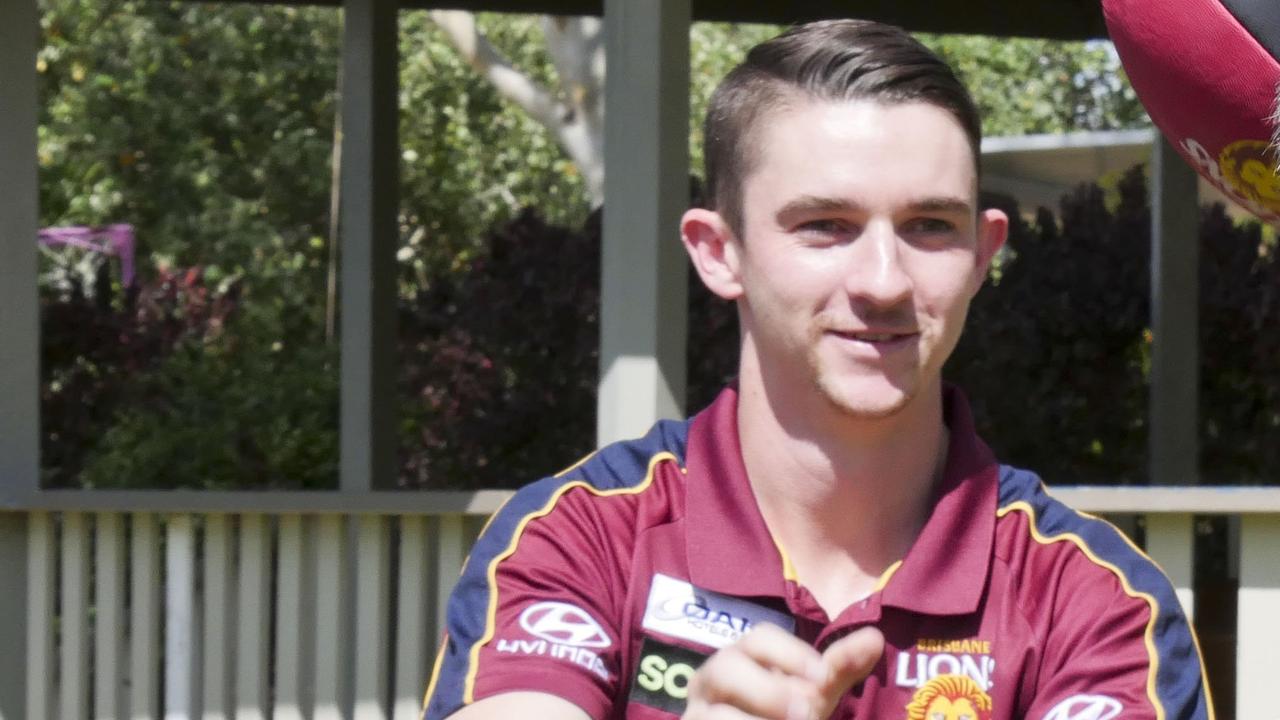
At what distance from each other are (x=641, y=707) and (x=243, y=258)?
42.0ft

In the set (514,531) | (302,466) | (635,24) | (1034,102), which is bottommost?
(302,466)

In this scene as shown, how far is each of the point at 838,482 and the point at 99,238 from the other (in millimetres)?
12733

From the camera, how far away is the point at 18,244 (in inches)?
219

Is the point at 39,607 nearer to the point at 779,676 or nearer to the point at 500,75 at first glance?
the point at 779,676

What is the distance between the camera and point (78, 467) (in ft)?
28.5

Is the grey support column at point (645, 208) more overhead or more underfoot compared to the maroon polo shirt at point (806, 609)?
more overhead

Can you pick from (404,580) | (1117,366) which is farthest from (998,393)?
(404,580)

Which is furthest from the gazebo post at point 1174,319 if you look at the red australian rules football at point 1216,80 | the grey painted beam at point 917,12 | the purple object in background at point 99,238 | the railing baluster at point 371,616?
the purple object in background at point 99,238

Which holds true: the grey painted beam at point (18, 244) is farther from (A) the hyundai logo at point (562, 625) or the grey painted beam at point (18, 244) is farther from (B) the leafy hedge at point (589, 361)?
(A) the hyundai logo at point (562, 625)

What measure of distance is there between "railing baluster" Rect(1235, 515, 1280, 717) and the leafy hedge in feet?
12.1

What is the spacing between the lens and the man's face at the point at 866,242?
1.75 metres

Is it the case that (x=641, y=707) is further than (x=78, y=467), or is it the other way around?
(x=78, y=467)

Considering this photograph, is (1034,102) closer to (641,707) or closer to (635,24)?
(635,24)

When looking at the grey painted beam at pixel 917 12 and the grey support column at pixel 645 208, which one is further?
the grey painted beam at pixel 917 12
